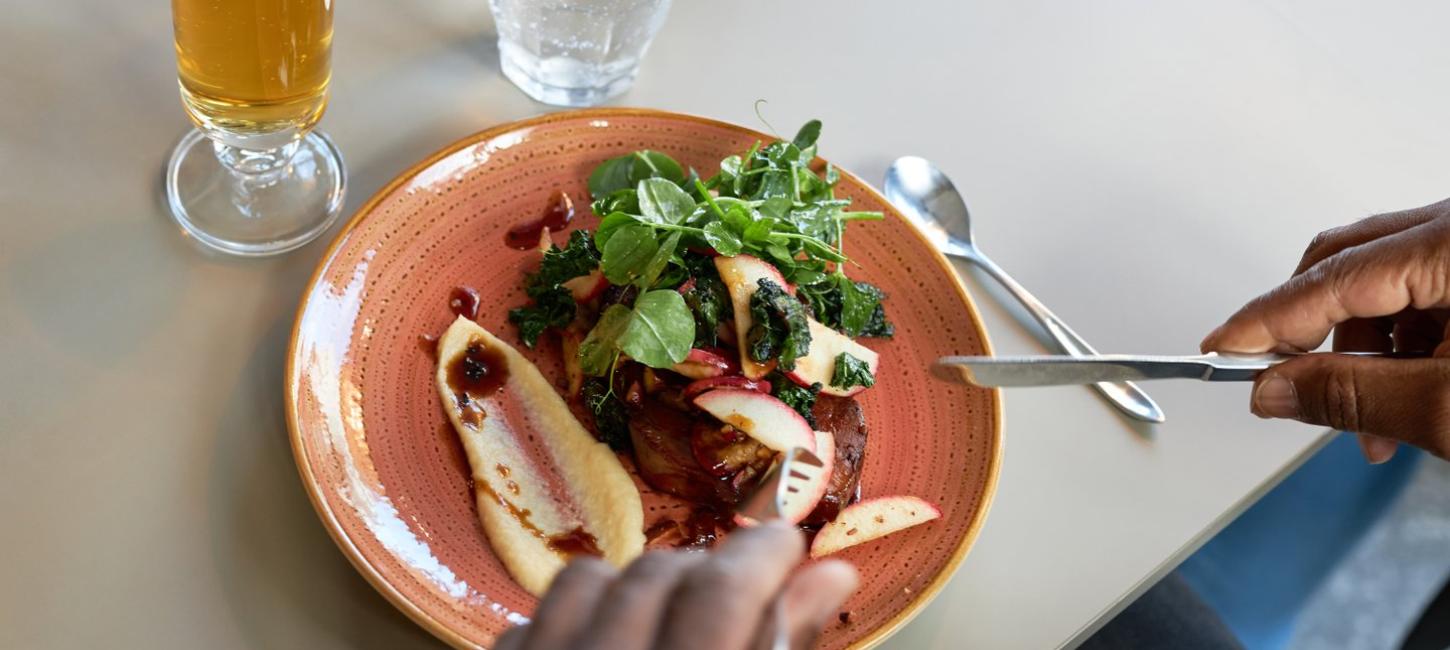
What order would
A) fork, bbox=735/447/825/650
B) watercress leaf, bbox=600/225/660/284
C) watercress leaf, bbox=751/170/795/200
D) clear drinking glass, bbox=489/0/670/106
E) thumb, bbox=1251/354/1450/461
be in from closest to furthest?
1. fork, bbox=735/447/825/650
2. thumb, bbox=1251/354/1450/461
3. watercress leaf, bbox=600/225/660/284
4. watercress leaf, bbox=751/170/795/200
5. clear drinking glass, bbox=489/0/670/106

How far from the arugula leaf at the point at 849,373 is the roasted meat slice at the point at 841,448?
22mm

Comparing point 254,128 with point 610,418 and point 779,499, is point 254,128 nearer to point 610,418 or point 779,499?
point 610,418

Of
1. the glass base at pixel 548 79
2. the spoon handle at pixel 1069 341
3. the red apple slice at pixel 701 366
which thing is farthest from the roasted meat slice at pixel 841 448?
the glass base at pixel 548 79

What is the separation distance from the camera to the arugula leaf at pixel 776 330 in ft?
4.36

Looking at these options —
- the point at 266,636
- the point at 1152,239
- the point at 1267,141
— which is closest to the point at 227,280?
the point at 266,636

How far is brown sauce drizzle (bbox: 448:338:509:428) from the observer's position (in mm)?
1320

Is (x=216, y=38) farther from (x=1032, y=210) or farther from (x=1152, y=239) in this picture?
(x=1152, y=239)

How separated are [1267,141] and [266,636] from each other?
163cm

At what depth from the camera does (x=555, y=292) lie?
1.41 meters

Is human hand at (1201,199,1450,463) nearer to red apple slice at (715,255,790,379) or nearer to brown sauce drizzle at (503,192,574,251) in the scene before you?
red apple slice at (715,255,790,379)

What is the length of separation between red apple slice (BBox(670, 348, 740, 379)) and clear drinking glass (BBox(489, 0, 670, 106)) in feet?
1.64

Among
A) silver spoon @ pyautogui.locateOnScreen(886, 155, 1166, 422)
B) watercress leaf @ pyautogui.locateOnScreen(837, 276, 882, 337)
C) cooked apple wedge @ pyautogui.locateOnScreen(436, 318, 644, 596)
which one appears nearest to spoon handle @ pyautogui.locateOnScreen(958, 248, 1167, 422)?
silver spoon @ pyautogui.locateOnScreen(886, 155, 1166, 422)

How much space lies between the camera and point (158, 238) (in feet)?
4.57

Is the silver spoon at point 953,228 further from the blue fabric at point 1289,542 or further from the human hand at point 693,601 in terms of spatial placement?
the human hand at point 693,601
